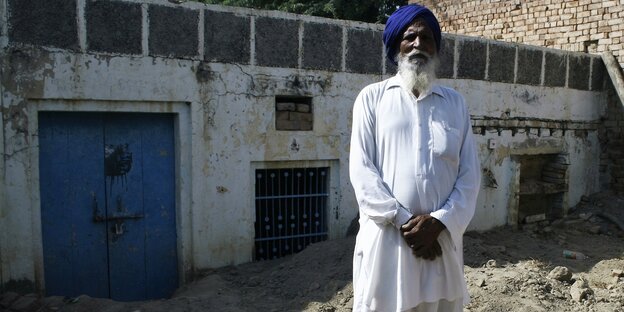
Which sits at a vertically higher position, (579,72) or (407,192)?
(579,72)

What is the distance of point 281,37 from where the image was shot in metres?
5.33

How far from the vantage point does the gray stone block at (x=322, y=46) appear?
18.0 ft

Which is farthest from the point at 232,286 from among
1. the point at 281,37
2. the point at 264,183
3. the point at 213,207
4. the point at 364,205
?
the point at 364,205

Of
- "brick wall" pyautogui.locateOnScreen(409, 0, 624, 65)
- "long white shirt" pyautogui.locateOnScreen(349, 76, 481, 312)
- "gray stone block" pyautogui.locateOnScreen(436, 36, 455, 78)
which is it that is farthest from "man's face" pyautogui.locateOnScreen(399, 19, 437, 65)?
"brick wall" pyautogui.locateOnScreen(409, 0, 624, 65)

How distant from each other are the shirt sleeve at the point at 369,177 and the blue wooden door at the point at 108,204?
2.95 metres

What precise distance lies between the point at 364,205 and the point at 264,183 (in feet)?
10.7

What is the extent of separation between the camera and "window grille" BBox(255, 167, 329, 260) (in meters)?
5.47

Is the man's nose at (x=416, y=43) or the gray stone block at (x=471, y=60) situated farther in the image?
the gray stone block at (x=471, y=60)

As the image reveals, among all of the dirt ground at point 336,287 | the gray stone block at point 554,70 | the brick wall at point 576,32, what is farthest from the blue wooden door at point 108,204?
the gray stone block at point 554,70

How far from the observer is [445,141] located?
235 centimetres

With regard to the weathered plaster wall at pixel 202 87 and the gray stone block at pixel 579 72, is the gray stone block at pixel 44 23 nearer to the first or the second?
the weathered plaster wall at pixel 202 87

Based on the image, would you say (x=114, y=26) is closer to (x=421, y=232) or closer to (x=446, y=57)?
(x=421, y=232)

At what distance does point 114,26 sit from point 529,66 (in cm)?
565

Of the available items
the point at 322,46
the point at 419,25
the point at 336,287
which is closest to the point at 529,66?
the point at 322,46
